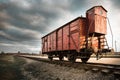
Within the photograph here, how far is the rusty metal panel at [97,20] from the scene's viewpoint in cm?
1329

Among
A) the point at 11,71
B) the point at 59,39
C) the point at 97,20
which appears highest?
the point at 97,20

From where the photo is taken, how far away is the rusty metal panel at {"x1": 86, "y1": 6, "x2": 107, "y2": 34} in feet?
43.6

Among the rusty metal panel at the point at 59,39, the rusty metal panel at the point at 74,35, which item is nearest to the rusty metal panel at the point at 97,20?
the rusty metal panel at the point at 74,35

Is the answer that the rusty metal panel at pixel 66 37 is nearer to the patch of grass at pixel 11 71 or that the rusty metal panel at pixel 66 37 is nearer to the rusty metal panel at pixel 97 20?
the rusty metal panel at pixel 97 20

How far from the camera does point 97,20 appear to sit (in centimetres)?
1344

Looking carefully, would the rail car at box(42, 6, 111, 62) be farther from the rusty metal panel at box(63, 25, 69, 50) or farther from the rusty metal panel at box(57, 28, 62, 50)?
the rusty metal panel at box(57, 28, 62, 50)

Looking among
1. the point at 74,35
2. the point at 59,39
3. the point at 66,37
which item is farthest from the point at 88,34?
the point at 59,39

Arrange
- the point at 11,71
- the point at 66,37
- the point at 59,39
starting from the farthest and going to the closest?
1. the point at 59,39
2. the point at 11,71
3. the point at 66,37

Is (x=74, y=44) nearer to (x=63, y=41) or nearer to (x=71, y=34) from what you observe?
(x=71, y=34)

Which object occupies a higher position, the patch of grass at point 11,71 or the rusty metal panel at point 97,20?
the rusty metal panel at point 97,20

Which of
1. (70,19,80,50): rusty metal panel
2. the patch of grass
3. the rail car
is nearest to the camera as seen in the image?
the patch of grass

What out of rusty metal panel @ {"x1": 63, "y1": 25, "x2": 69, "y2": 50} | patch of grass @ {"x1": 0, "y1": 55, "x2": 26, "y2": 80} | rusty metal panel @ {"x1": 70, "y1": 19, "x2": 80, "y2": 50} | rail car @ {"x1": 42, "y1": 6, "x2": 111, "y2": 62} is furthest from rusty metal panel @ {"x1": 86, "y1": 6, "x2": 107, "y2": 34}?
patch of grass @ {"x1": 0, "y1": 55, "x2": 26, "y2": 80}

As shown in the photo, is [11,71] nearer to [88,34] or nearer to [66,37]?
[66,37]

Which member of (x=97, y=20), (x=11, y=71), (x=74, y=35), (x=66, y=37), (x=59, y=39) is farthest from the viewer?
(x=59, y=39)
